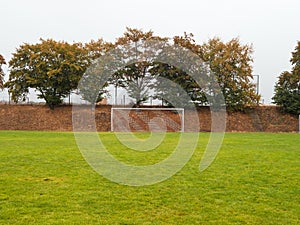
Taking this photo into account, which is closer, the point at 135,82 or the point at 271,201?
the point at 271,201

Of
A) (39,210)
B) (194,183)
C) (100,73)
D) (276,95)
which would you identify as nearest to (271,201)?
(194,183)

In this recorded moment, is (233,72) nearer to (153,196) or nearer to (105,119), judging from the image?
(105,119)

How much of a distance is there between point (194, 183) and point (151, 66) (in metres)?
24.2

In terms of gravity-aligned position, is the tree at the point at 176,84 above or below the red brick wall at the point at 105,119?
above

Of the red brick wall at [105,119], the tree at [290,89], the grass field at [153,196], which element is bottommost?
the grass field at [153,196]

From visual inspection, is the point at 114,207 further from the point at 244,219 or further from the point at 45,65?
the point at 45,65

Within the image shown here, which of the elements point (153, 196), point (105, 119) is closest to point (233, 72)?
point (105, 119)

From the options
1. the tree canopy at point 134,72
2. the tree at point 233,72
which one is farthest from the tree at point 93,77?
the tree at point 233,72

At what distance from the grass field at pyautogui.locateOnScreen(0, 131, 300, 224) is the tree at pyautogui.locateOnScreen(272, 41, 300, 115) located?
2304cm

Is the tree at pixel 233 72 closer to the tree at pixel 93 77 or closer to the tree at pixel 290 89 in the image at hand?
the tree at pixel 290 89

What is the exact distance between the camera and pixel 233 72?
31.0 m

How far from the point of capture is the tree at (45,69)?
29.5 meters

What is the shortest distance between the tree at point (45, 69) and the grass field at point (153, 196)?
20542 millimetres

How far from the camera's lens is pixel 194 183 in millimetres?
7395
